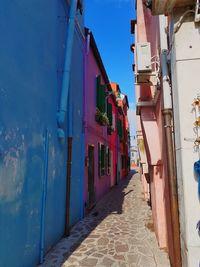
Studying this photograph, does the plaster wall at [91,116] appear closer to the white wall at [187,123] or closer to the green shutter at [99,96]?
the green shutter at [99,96]

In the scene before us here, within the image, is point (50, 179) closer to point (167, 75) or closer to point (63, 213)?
point (63, 213)

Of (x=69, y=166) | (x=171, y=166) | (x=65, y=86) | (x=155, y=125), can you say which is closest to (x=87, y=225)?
(x=69, y=166)

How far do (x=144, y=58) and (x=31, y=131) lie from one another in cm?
273

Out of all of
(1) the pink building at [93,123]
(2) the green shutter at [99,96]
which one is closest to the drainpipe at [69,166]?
(1) the pink building at [93,123]

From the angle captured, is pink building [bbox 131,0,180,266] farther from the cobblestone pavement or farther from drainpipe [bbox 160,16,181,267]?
drainpipe [bbox 160,16,181,267]

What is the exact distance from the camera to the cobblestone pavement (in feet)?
14.0

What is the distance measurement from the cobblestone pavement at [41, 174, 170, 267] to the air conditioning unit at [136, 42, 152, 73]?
3.80 m

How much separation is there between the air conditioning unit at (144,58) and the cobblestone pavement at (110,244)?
380 centimetres

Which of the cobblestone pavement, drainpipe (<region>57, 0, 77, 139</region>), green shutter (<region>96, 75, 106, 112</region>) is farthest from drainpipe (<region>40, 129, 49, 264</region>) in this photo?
green shutter (<region>96, 75, 106, 112</region>)

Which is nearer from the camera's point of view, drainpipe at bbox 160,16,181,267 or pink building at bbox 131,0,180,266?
drainpipe at bbox 160,16,181,267

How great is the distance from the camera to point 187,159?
2.53 m

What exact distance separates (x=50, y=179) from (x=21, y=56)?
2.62 metres

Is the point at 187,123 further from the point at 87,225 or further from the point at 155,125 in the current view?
the point at 87,225

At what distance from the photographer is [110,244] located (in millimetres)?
5137
